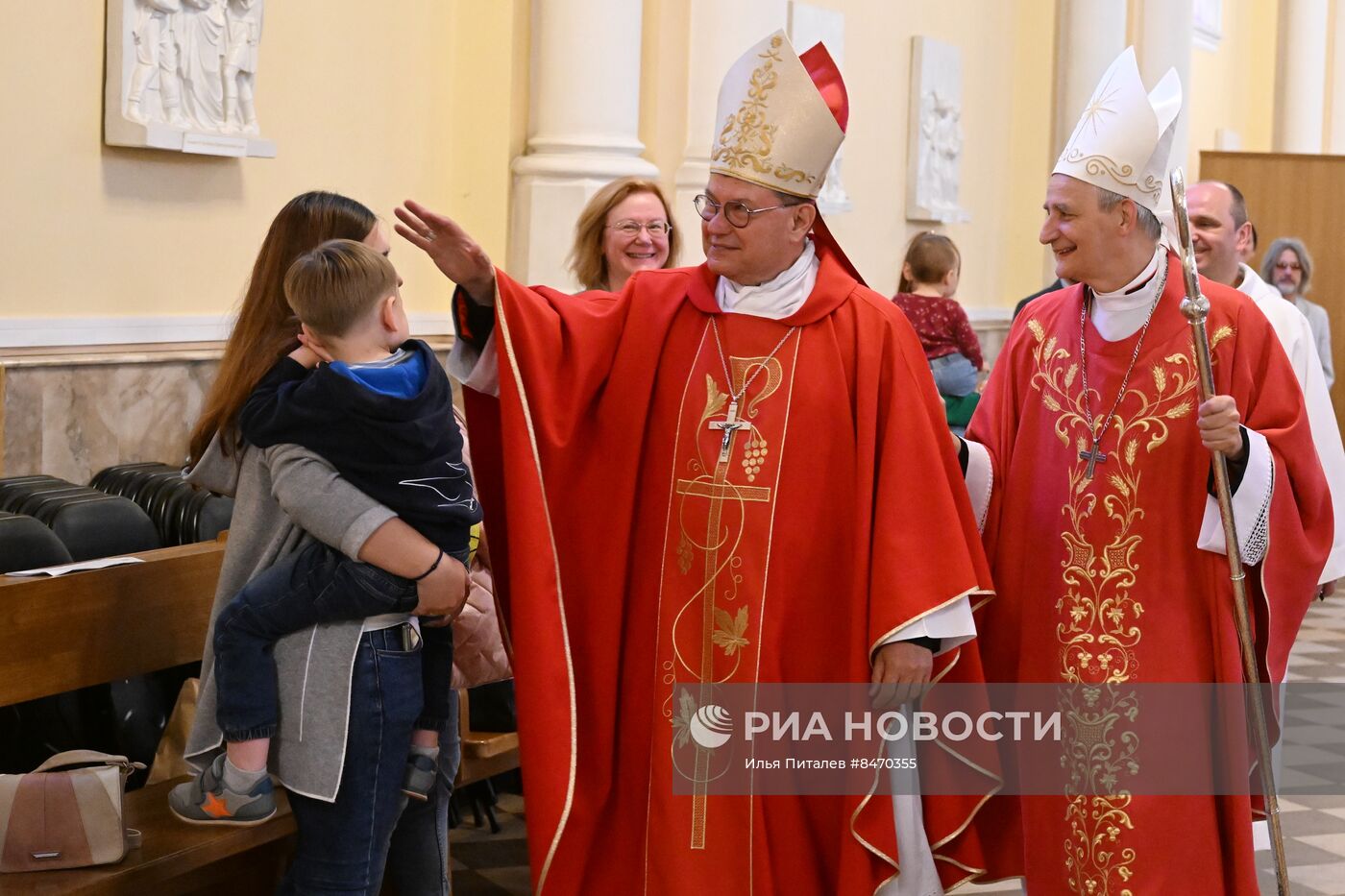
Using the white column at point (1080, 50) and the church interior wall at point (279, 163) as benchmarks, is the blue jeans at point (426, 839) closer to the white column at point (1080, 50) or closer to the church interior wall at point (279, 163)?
the church interior wall at point (279, 163)

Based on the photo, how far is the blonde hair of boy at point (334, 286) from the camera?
7.98ft

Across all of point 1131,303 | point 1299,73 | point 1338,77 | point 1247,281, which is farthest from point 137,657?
point 1338,77

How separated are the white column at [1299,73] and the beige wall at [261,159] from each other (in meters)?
10.9

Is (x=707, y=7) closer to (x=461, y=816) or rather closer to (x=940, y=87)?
(x=940, y=87)

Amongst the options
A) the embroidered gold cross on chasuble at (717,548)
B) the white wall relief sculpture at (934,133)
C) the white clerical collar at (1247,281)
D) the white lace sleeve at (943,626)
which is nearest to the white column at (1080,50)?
the white wall relief sculpture at (934,133)

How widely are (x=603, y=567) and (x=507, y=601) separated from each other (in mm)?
195

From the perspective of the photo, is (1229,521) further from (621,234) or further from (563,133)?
(563,133)

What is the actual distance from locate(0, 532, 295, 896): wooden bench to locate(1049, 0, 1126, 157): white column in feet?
25.6

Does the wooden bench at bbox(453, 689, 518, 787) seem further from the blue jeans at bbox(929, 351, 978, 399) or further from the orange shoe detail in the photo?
the blue jeans at bbox(929, 351, 978, 399)

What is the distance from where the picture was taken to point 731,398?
113 inches

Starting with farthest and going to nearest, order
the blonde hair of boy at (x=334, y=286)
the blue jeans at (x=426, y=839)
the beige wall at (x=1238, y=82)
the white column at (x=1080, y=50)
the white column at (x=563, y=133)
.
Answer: the beige wall at (x=1238, y=82) → the white column at (x=1080, y=50) → the white column at (x=563, y=133) → the blue jeans at (x=426, y=839) → the blonde hair of boy at (x=334, y=286)

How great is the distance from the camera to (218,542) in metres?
3.32

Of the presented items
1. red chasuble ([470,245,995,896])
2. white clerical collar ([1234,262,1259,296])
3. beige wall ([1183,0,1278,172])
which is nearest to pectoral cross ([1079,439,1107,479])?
red chasuble ([470,245,995,896])

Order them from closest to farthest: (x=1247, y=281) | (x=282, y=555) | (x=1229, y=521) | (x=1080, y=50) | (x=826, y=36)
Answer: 1. (x=282, y=555)
2. (x=1229, y=521)
3. (x=1247, y=281)
4. (x=826, y=36)
5. (x=1080, y=50)
